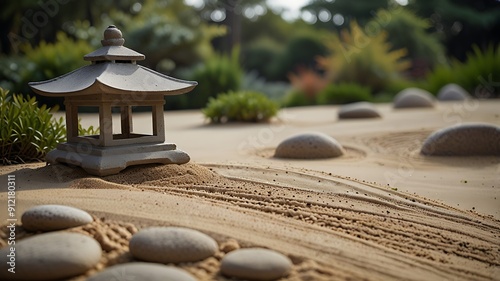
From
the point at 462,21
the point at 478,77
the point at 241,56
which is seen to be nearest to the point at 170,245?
the point at 478,77

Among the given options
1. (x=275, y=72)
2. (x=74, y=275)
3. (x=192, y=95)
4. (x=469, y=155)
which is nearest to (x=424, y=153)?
(x=469, y=155)

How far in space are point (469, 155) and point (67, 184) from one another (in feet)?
15.1

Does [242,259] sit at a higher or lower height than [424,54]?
lower

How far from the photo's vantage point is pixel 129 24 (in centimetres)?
1587

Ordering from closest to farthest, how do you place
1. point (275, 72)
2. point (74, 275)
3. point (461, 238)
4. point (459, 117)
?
point (74, 275) → point (461, 238) → point (459, 117) → point (275, 72)

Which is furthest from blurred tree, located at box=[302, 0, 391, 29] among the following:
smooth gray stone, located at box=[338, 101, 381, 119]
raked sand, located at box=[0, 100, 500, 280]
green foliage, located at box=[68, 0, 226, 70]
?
raked sand, located at box=[0, 100, 500, 280]

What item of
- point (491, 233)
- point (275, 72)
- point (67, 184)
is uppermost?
point (275, 72)

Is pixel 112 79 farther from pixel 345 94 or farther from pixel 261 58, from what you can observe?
pixel 261 58

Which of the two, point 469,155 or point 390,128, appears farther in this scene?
point 390,128

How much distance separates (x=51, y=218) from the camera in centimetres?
311

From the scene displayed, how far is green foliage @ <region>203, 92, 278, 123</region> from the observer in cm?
1009

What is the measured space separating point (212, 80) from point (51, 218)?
11.5 m

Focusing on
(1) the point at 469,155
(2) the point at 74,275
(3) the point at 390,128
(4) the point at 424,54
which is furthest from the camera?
(4) the point at 424,54

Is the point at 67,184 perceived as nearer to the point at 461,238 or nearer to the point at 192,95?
the point at 461,238
